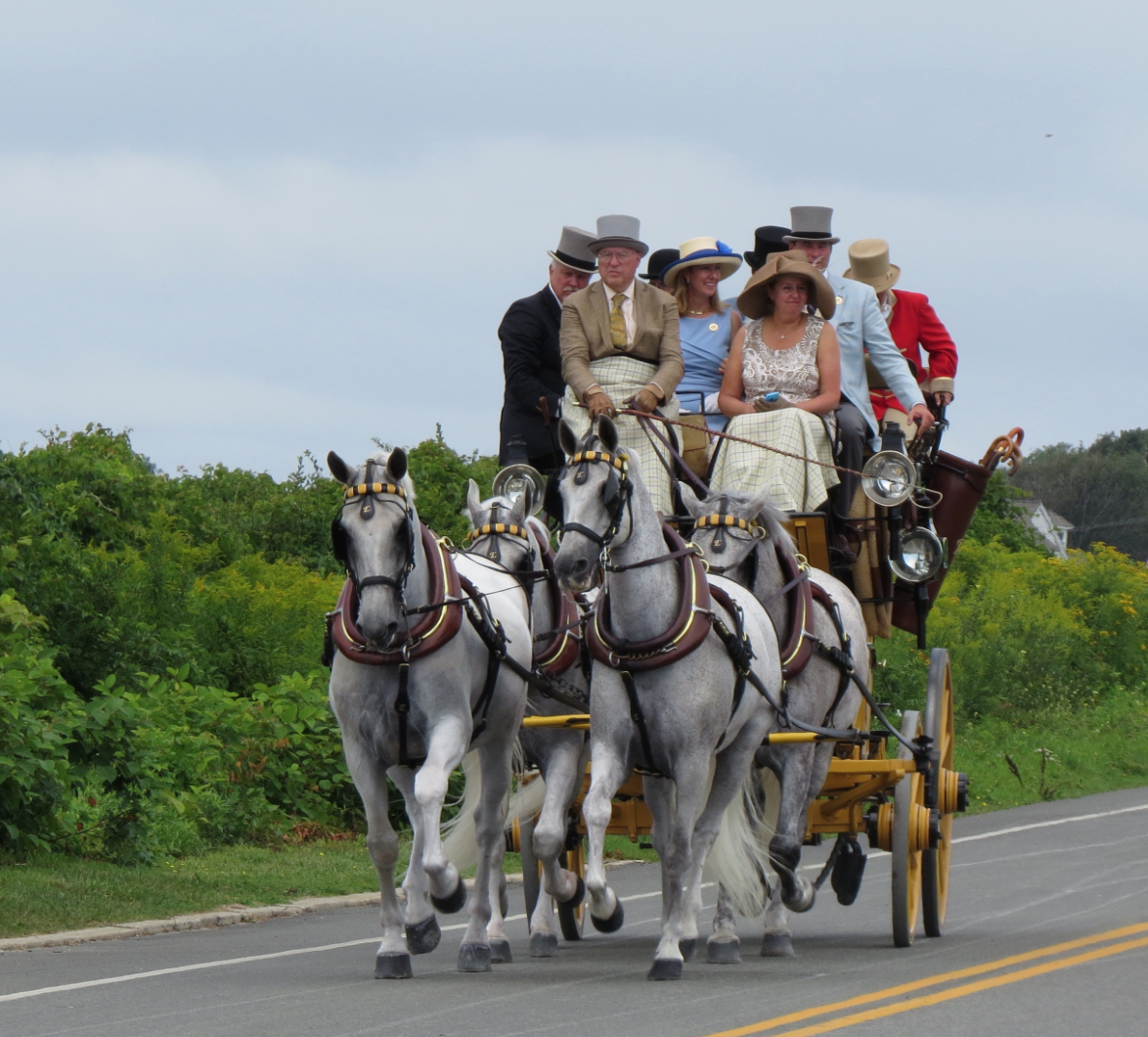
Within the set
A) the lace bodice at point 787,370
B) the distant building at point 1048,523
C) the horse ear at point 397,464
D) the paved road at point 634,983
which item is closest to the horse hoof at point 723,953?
the paved road at point 634,983

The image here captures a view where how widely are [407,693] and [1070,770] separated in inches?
703

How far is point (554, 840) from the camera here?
29.0 ft

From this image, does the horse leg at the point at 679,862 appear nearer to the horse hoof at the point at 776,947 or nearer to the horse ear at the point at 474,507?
the horse hoof at the point at 776,947

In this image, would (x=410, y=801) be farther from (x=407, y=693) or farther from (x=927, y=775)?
(x=927, y=775)

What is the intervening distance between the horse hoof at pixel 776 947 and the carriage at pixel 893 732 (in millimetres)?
383

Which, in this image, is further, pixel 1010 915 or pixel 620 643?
pixel 1010 915

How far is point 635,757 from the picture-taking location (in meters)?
8.86

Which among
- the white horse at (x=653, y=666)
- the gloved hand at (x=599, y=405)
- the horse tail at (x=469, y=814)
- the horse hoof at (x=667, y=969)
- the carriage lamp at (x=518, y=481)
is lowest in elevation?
the horse hoof at (x=667, y=969)

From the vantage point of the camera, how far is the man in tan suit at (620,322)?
35.9 feet

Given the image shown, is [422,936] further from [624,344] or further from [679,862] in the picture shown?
[624,344]

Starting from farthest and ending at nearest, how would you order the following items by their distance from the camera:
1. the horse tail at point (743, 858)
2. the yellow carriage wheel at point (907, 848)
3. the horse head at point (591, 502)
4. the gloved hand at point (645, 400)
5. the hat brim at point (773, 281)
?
the hat brim at point (773, 281) → the gloved hand at point (645, 400) → the yellow carriage wheel at point (907, 848) → the horse tail at point (743, 858) → the horse head at point (591, 502)

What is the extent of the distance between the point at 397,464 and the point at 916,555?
4.23 m

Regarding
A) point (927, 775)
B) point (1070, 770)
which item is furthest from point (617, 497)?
point (1070, 770)

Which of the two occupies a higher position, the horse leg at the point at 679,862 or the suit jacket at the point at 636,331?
the suit jacket at the point at 636,331
